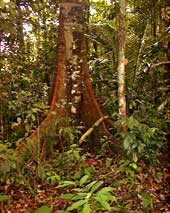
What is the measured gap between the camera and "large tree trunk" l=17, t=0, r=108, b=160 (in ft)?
18.1

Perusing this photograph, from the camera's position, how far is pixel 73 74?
18.4 ft

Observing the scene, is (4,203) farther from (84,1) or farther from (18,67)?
(84,1)

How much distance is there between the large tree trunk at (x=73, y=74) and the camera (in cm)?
551

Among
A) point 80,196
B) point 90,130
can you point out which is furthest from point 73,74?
point 80,196

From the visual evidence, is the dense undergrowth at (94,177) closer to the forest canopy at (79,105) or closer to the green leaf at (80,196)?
the forest canopy at (79,105)

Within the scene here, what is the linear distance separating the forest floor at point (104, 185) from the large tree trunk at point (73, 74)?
869mm

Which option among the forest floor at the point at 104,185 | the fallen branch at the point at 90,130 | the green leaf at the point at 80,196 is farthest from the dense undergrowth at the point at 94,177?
the green leaf at the point at 80,196

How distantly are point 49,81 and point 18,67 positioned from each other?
4.33ft

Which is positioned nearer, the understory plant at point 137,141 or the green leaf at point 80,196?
the green leaf at point 80,196

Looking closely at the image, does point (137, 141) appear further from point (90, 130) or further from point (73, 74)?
point (73, 74)

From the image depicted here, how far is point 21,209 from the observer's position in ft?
13.4

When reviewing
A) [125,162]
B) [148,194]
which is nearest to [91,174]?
[125,162]

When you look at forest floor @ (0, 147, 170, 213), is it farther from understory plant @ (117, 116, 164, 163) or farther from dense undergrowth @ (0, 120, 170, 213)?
understory plant @ (117, 116, 164, 163)

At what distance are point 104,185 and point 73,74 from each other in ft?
6.42
